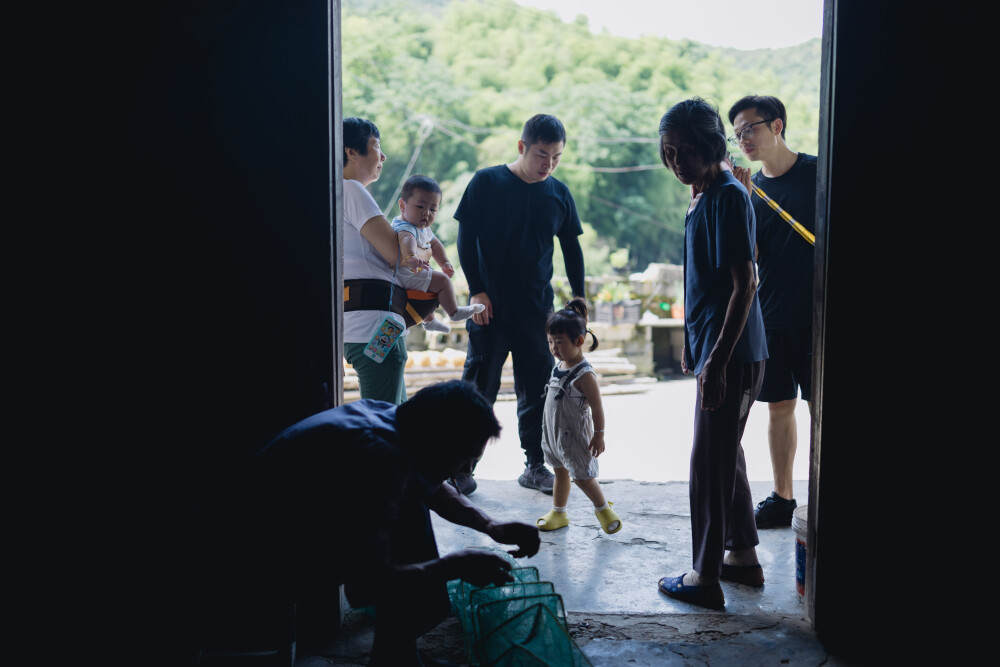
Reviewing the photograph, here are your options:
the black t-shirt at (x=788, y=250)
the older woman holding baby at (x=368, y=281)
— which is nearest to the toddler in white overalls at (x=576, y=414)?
the older woman holding baby at (x=368, y=281)

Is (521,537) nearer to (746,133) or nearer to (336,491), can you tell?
(336,491)

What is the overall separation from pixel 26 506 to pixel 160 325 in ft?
2.18

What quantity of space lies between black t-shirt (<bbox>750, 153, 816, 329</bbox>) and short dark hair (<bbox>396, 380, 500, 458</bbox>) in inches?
86.5

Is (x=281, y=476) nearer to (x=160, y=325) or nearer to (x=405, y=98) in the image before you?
(x=160, y=325)

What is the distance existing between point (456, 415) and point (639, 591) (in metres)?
1.46

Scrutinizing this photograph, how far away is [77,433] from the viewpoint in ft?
7.45

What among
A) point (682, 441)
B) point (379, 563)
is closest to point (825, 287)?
point (379, 563)

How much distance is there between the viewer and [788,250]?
3.66 meters

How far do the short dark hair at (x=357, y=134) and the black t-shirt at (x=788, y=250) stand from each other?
1.95m

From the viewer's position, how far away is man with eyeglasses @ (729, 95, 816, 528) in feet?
11.9

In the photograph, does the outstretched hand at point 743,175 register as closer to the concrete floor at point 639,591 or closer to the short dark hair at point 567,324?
the short dark hair at point 567,324

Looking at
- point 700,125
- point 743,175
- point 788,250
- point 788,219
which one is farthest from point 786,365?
point 700,125

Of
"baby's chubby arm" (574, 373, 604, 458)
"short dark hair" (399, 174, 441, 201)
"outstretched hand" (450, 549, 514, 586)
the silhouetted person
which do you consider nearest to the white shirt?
"short dark hair" (399, 174, 441, 201)

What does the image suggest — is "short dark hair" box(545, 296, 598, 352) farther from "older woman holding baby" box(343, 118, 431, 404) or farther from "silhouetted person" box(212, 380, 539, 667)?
"silhouetted person" box(212, 380, 539, 667)
